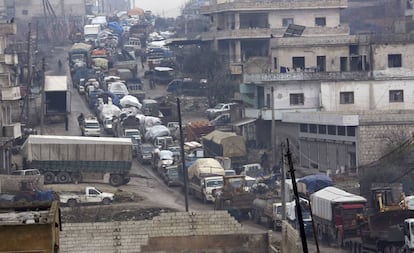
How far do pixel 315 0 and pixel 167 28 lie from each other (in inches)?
1290

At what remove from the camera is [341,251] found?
33.1 m

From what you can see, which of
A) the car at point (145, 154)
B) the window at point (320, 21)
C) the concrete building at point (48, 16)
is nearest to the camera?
the car at point (145, 154)

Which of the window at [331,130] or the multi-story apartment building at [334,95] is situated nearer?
the multi-story apartment building at [334,95]

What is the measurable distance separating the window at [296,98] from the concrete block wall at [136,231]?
21453 millimetres

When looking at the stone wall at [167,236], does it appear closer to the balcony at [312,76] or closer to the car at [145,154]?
the car at [145,154]

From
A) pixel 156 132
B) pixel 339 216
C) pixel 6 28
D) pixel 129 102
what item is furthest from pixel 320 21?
pixel 339 216

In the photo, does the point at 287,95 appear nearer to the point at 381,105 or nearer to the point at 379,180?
the point at 381,105

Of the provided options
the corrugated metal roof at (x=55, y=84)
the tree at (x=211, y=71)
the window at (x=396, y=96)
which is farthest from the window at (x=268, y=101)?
the corrugated metal roof at (x=55, y=84)

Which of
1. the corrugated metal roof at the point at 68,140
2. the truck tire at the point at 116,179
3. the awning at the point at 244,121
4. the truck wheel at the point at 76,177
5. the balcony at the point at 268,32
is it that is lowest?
the truck tire at the point at 116,179

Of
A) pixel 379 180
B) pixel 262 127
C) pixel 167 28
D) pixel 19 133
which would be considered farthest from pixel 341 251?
pixel 167 28

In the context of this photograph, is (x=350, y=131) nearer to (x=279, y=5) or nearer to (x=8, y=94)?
(x=8, y=94)

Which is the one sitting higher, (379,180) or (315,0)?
(315,0)

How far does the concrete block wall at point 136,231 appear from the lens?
30500mm

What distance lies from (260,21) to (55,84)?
18049 mm
